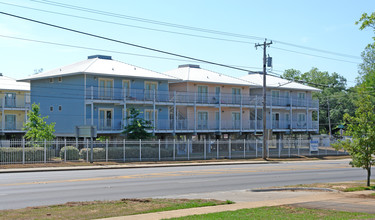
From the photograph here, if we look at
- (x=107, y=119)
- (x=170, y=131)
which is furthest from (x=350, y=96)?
(x=107, y=119)

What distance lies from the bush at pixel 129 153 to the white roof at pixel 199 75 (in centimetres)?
1297

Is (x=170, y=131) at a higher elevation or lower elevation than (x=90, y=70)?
lower

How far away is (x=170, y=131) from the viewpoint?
51.3 m

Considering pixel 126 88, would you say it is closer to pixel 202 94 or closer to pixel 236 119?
pixel 202 94

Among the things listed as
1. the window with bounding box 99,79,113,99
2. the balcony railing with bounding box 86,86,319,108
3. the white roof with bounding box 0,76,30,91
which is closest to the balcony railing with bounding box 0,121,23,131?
the white roof with bounding box 0,76,30,91

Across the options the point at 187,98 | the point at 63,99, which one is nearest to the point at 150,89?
the point at 187,98

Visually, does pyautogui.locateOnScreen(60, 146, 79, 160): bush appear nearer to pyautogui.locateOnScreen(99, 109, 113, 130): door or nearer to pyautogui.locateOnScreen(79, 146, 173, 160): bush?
pyautogui.locateOnScreen(79, 146, 173, 160): bush

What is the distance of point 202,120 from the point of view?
184 feet

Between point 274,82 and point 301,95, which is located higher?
point 274,82

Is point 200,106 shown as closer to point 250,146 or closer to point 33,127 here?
point 250,146

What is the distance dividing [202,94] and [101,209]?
141 feet

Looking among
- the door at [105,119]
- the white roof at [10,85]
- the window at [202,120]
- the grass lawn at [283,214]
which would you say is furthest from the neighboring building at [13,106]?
the grass lawn at [283,214]

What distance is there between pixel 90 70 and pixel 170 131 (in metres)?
10.0

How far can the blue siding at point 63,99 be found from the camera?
4709cm
